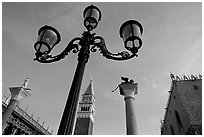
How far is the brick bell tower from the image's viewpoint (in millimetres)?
48906

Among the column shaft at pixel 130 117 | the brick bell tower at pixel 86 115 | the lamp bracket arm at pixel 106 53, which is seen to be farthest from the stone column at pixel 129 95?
the brick bell tower at pixel 86 115

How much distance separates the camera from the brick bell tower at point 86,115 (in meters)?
48.9

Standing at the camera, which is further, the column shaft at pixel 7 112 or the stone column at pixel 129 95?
the stone column at pixel 129 95

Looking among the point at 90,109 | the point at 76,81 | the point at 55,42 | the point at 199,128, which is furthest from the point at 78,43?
the point at 90,109

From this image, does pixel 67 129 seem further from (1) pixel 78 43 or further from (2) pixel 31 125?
(2) pixel 31 125

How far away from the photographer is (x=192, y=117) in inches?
543

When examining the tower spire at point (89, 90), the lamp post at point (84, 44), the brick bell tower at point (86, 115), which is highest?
the tower spire at point (89, 90)

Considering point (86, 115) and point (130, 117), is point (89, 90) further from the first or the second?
point (130, 117)

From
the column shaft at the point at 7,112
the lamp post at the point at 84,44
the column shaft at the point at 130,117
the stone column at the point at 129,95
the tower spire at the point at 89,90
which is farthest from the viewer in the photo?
the tower spire at the point at 89,90

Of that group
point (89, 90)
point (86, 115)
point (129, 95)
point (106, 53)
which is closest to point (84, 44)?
point (106, 53)

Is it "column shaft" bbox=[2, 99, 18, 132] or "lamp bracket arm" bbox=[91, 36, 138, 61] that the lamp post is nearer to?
"lamp bracket arm" bbox=[91, 36, 138, 61]

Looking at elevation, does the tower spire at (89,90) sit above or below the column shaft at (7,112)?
above

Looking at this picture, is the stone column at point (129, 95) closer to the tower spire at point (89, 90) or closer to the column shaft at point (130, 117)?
the column shaft at point (130, 117)

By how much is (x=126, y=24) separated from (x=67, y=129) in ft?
7.79
